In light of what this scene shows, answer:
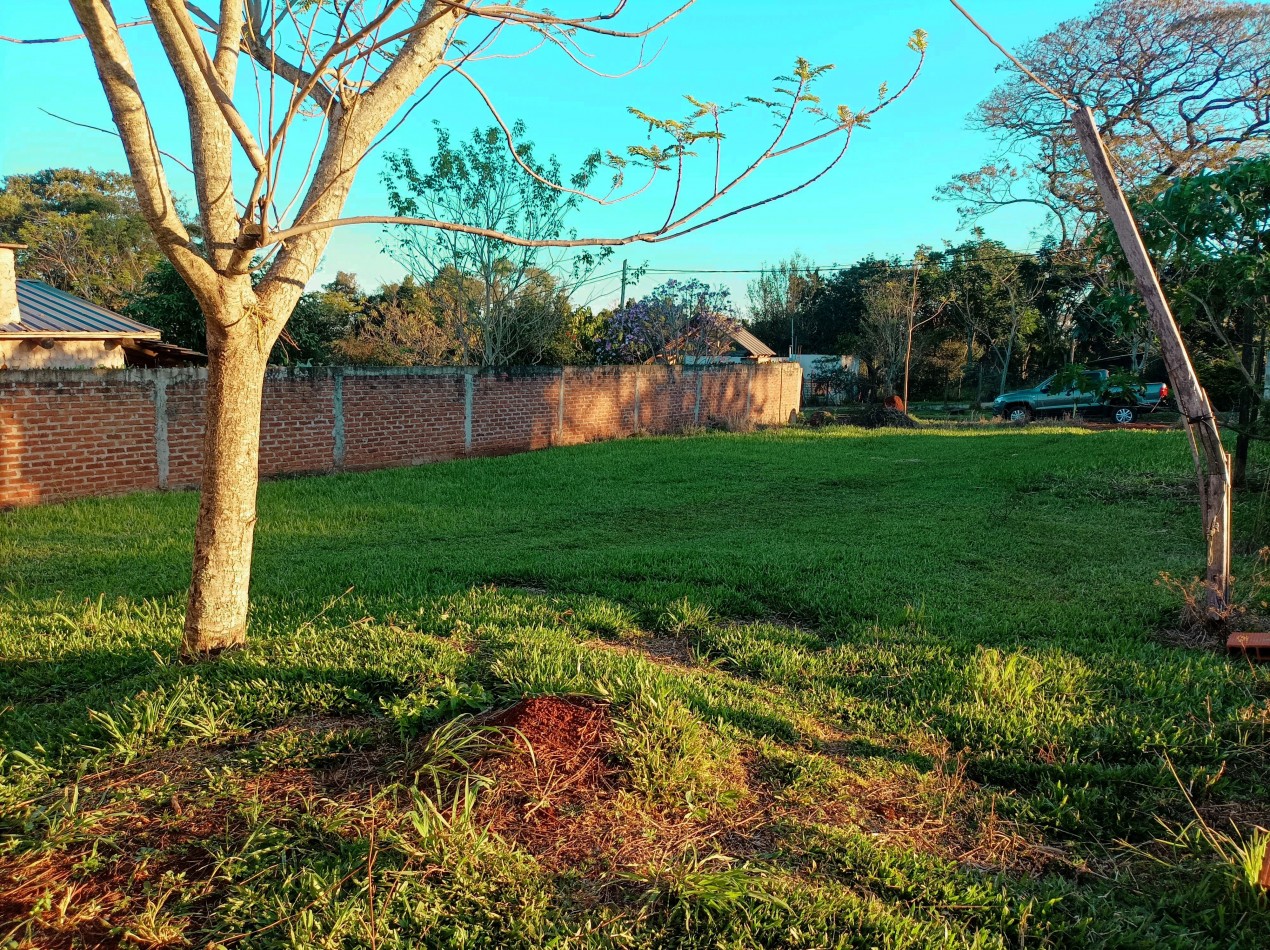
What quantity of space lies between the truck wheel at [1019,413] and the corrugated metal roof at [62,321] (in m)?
22.4

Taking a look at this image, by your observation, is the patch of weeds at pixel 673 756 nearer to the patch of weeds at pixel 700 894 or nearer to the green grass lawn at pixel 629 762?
the green grass lawn at pixel 629 762

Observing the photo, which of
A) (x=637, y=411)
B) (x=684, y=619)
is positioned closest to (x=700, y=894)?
(x=684, y=619)

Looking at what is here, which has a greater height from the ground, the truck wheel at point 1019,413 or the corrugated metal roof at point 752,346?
the corrugated metal roof at point 752,346

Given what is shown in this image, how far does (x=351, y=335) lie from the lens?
25.8 meters

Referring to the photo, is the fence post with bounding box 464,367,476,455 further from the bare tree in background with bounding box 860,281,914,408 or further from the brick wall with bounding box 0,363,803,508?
the bare tree in background with bounding box 860,281,914,408

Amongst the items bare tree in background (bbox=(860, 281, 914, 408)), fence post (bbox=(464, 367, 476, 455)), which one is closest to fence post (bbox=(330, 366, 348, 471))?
fence post (bbox=(464, 367, 476, 455))

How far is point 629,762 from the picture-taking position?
269 cm

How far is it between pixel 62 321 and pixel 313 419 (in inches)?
216

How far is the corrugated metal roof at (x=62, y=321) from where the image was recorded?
12922mm

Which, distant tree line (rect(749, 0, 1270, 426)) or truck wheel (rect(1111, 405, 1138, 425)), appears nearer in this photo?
distant tree line (rect(749, 0, 1270, 426))

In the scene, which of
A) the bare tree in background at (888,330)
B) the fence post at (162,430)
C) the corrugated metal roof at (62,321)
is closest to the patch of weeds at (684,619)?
the fence post at (162,430)

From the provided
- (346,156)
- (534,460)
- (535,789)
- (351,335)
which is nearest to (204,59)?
(346,156)

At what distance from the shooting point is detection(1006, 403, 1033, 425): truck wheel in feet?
80.2

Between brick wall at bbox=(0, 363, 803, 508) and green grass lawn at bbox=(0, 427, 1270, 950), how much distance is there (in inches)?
170
